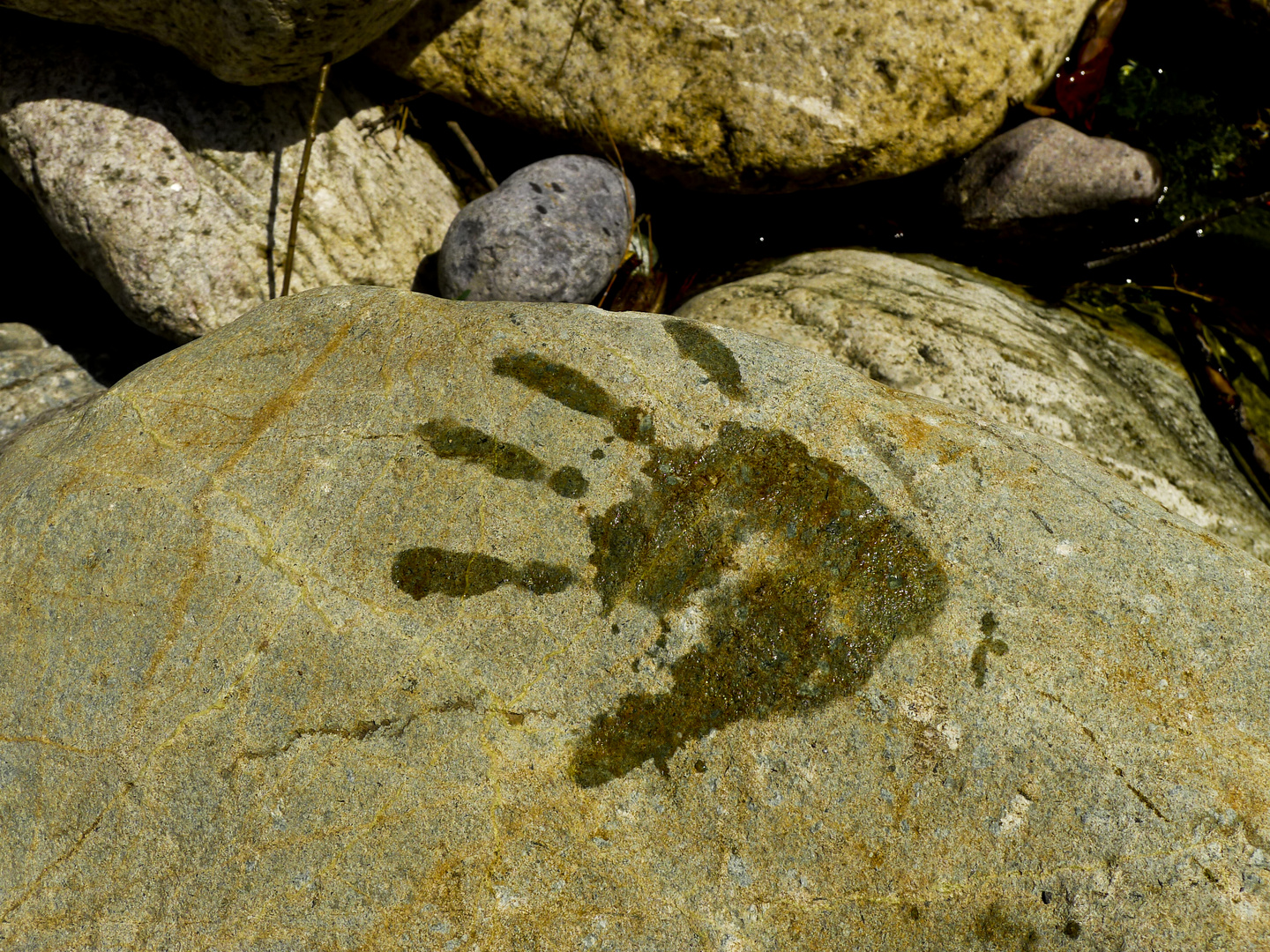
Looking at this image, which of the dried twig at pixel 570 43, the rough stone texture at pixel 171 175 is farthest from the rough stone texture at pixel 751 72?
the rough stone texture at pixel 171 175

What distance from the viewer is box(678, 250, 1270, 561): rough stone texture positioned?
291cm

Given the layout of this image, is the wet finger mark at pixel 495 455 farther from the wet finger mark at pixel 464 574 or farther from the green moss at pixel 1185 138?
the green moss at pixel 1185 138

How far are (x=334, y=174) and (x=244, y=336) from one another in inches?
49.9

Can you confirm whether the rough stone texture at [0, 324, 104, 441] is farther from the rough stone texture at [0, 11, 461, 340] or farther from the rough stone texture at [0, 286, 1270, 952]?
the rough stone texture at [0, 286, 1270, 952]

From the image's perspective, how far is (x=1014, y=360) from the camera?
3.03m

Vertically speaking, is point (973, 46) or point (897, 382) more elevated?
point (973, 46)

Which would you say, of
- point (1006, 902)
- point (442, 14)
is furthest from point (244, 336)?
point (1006, 902)

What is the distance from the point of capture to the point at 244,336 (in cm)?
238

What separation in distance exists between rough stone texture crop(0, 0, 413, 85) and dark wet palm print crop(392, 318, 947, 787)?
1.46 metres

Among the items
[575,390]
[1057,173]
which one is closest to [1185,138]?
[1057,173]

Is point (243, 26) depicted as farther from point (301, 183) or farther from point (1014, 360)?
point (1014, 360)

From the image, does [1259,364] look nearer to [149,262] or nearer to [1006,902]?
[1006,902]

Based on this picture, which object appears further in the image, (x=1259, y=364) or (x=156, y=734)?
(x=1259, y=364)

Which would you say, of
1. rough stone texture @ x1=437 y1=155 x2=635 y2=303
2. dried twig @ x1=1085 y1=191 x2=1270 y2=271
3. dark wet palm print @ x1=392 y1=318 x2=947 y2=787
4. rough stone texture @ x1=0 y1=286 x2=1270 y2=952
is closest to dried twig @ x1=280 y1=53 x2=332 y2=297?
rough stone texture @ x1=437 y1=155 x2=635 y2=303
